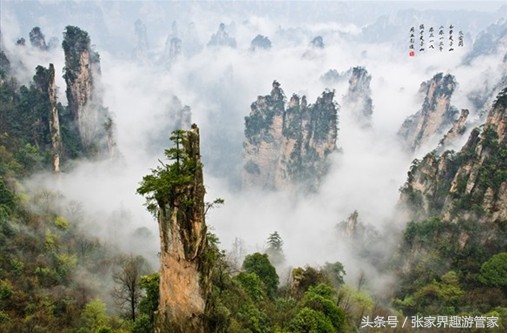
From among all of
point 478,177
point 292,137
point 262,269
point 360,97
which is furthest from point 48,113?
point 360,97

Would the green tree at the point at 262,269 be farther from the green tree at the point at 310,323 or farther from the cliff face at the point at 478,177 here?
the cliff face at the point at 478,177

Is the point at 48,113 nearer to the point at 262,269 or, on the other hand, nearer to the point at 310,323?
the point at 262,269

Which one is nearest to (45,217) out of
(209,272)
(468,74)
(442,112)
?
(209,272)

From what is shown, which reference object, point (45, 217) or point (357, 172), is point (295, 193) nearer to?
point (357, 172)

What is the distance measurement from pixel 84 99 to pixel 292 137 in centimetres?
5209

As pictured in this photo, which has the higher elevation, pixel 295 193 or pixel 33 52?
pixel 33 52

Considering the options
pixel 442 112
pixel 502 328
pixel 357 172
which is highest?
pixel 442 112

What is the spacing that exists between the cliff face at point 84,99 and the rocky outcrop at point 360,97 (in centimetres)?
8928

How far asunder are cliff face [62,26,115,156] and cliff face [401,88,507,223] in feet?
203

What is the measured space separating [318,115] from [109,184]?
53262 millimetres

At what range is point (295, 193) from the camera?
121875 millimetres

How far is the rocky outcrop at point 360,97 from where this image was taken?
505ft

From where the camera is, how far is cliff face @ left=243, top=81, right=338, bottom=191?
116 meters

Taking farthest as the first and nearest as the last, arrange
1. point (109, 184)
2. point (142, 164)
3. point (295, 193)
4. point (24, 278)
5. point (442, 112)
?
point (142, 164), point (295, 193), point (442, 112), point (109, 184), point (24, 278)
